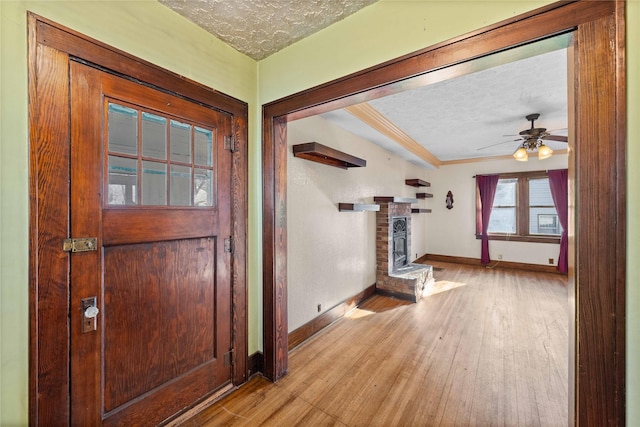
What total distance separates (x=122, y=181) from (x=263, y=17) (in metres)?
1.31

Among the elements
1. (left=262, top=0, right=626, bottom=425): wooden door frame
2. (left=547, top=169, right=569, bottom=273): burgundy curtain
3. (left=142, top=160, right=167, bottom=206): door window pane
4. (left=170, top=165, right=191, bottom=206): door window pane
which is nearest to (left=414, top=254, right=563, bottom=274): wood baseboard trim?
(left=547, top=169, right=569, bottom=273): burgundy curtain

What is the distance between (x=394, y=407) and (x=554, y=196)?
19.2 feet

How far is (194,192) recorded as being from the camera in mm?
1772

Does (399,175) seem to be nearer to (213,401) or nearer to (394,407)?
(394,407)

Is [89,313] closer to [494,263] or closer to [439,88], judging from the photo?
[439,88]

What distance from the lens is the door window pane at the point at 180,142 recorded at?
1665mm

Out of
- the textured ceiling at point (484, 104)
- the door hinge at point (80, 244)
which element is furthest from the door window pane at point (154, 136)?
the textured ceiling at point (484, 104)

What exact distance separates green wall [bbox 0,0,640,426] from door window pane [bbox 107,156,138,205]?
32 centimetres

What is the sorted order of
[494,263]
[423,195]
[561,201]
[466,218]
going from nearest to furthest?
[561,201] → [494,263] → [423,195] → [466,218]

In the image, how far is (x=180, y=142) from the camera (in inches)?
66.7

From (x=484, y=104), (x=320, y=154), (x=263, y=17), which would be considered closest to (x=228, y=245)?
(x=320, y=154)

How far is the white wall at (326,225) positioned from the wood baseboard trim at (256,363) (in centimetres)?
50

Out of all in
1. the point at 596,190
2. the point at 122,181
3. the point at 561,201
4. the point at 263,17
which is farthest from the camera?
the point at 561,201

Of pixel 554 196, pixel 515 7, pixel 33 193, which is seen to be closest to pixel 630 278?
pixel 515 7
